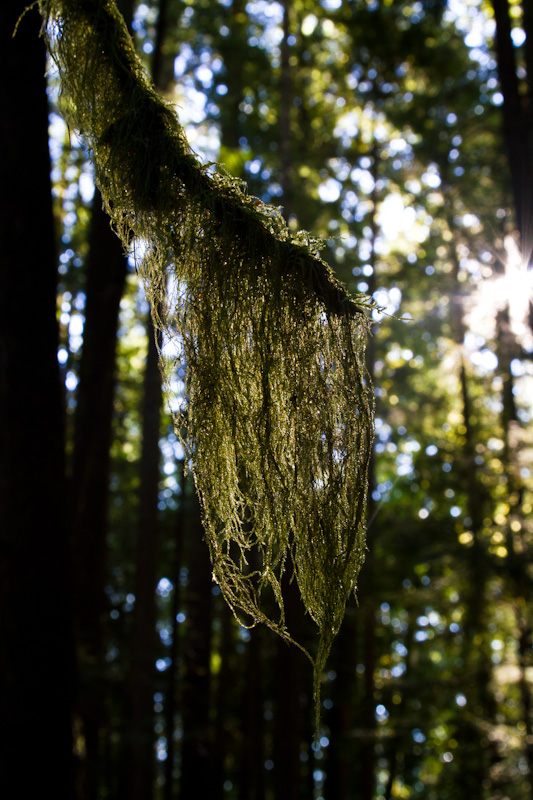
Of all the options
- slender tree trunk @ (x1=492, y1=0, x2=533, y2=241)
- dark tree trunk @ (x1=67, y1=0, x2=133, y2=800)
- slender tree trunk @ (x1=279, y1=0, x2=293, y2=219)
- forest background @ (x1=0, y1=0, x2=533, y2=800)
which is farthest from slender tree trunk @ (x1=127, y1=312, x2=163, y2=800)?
slender tree trunk @ (x1=492, y1=0, x2=533, y2=241)

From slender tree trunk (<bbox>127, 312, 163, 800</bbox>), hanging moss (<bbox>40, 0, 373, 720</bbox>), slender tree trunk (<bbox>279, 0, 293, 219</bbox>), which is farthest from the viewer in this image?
slender tree trunk (<bbox>279, 0, 293, 219</bbox>)

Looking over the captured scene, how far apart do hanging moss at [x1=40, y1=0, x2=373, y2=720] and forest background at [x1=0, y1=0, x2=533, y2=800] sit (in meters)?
2.15

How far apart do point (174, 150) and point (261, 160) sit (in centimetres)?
1245

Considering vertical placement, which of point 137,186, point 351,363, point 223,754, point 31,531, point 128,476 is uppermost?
point 128,476

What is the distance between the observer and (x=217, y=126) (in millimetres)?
14125

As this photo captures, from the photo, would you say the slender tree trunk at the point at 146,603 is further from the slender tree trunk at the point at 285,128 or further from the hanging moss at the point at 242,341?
the hanging moss at the point at 242,341

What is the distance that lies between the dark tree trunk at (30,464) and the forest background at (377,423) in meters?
0.01

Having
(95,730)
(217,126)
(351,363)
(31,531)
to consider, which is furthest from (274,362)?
(217,126)

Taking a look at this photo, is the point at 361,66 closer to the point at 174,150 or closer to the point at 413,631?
the point at 174,150

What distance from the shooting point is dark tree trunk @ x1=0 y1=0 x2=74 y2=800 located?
11.2 ft

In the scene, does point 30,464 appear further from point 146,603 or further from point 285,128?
point 285,128

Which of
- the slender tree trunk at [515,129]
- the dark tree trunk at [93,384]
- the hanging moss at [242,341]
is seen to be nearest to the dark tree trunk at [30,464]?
the dark tree trunk at [93,384]

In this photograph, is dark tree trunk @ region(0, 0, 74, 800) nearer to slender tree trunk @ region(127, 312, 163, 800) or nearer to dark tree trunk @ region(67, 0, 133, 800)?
dark tree trunk @ region(67, 0, 133, 800)

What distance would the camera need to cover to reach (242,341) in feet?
5.43
